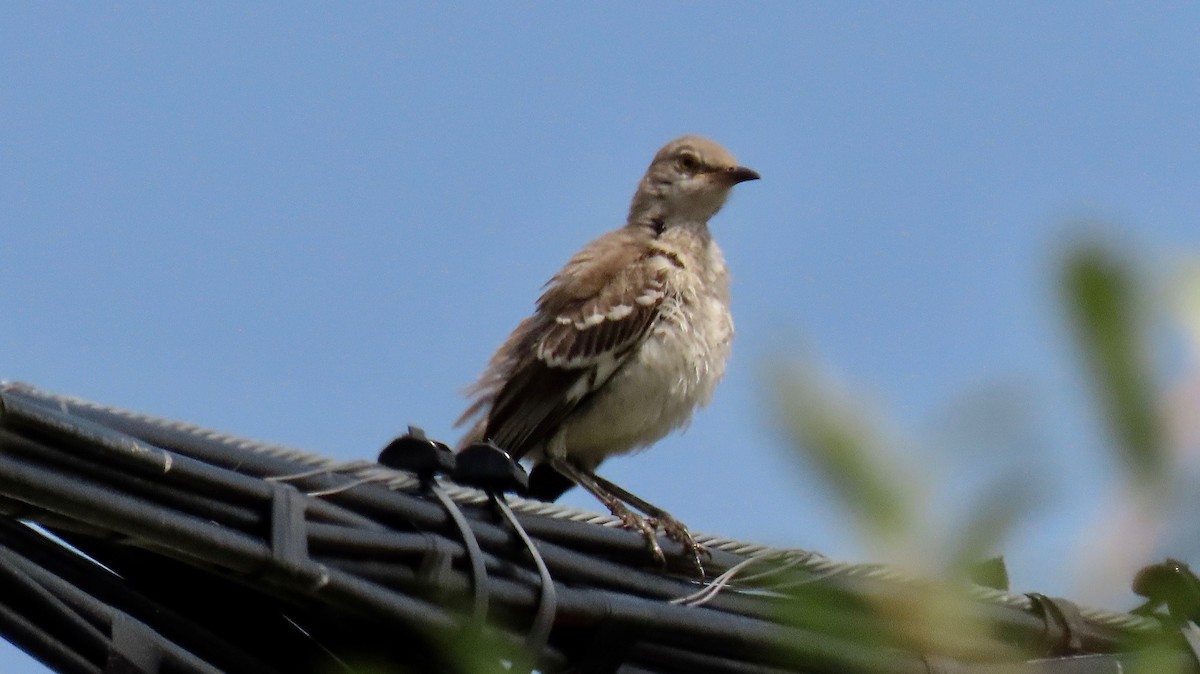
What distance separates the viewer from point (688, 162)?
809cm

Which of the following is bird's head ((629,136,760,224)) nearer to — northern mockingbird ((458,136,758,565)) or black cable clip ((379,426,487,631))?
northern mockingbird ((458,136,758,565))

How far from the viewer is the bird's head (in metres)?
7.84

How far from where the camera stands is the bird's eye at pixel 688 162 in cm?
806

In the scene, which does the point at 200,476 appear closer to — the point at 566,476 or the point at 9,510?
the point at 9,510

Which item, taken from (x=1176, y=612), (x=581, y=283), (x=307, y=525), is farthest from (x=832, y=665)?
(x=581, y=283)

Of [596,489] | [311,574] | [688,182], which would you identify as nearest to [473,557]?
[311,574]

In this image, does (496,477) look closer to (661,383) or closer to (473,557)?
(473,557)

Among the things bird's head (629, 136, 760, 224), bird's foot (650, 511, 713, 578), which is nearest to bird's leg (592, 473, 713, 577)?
bird's foot (650, 511, 713, 578)

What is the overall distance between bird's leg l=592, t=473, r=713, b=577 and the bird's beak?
200cm

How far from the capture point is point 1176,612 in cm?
272

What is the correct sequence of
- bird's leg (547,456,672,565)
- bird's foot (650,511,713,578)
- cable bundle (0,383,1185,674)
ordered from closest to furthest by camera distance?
Answer: cable bundle (0,383,1185,674), bird's foot (650,511,713,578), bird's leg (547,456,672,565)

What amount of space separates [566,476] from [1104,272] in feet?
18.5

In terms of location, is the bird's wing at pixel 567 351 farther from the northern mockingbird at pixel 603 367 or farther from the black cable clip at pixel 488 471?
the black cable clip at pixel 488 471

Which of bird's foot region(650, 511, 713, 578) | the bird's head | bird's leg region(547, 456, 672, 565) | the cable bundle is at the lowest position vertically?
the cable bundle
